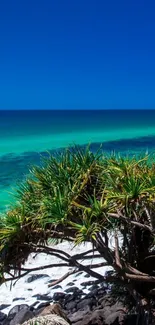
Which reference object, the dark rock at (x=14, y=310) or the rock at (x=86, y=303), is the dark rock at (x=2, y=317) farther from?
the rock at (x=86, y=303)

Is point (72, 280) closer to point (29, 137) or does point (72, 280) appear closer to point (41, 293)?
point (41, 293)

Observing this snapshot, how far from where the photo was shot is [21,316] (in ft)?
25.0

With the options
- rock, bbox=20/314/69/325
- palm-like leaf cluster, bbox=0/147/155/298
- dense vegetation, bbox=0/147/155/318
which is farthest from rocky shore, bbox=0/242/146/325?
palm-like leaf cluster, bbox=0/147/155/298

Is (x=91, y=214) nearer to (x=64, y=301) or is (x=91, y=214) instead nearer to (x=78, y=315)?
(x=78, y=315)

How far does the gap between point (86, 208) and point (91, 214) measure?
8 centimetres

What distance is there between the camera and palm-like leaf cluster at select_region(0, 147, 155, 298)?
16.0 ft

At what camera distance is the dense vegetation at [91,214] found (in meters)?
4.90

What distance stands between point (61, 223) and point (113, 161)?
930 millimetres

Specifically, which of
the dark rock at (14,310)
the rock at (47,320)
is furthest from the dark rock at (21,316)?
the rock at (47,320)

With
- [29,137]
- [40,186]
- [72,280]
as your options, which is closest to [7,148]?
[29,137]

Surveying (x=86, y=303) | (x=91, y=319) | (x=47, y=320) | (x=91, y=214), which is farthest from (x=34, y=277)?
(x=91, y=214)

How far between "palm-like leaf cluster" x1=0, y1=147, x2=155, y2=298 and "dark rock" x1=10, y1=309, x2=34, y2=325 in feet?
7.13

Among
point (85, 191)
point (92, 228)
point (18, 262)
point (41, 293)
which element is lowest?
point (41, 293)

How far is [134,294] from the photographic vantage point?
5551mm
